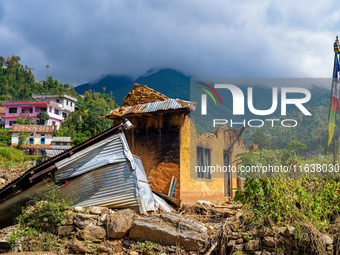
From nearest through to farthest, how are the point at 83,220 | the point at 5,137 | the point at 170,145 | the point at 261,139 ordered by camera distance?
the point at 83,220, the point at 261,139, the point at 170,145, the point at 5,137

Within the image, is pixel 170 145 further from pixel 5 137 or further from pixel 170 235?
pixel 5 137

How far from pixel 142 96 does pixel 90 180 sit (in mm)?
4706

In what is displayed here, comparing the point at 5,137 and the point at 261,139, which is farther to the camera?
the point at 5,137

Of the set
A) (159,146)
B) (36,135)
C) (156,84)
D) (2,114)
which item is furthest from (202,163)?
(156,84)

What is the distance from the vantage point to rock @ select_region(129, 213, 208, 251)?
5773mm

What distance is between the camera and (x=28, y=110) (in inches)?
1988

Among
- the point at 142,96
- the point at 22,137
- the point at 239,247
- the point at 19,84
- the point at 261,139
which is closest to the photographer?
the point at 239,247

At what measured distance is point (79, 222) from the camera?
19.9 feet

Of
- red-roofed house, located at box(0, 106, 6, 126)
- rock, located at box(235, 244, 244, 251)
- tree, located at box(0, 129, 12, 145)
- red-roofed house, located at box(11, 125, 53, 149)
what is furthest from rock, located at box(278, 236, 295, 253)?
red-roofed house, located at box(0, 106, 6, 126)

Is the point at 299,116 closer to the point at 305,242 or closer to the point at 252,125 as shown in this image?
the point at 252,125

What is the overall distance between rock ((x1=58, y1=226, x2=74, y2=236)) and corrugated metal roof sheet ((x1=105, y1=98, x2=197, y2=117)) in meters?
4.74

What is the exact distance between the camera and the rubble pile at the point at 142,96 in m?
10.7

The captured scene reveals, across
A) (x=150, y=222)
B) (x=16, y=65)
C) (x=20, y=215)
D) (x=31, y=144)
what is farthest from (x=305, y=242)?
(x=16, y=65)

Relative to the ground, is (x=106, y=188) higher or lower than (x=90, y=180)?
lower
